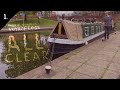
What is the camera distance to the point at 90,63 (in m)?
4.79

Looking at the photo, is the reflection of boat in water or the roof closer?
the roof

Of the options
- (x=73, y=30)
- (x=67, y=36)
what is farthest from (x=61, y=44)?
(x=73, y=30)

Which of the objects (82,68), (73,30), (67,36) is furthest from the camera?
(73,30)

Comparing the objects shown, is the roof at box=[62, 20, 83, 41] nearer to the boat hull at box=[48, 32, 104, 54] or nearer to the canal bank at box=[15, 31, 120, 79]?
the boat hull at box=[48, 32, 104, 54]

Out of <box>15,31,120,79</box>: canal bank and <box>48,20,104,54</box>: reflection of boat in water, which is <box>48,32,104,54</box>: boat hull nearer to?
<box>48,20,104,54</box>: reflection of boat in water

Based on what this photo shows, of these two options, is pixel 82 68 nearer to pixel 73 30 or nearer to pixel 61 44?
pixel 61 44

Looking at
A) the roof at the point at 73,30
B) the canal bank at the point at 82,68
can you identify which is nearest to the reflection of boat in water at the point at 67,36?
the roof at the point at 73,30

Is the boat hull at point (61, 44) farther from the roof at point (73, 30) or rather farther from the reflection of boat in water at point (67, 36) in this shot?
the roof at point (73, 30)

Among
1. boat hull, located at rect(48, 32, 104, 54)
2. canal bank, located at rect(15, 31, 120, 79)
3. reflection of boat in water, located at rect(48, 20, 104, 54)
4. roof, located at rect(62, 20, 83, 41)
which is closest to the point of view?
canal bank, located at rect(15, 31, 120, 79)

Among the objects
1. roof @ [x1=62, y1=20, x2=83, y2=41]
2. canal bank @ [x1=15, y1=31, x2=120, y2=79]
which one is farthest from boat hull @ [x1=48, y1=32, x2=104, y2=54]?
canal bank @ [x1=15, y1=31, x2=120, y2=79]

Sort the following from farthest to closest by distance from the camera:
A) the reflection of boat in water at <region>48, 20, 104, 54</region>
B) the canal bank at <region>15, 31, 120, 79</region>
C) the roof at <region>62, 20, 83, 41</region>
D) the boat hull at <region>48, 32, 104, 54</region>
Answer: the boat hull at <region>48, 32, 104, 54</region>
the reflection of boat in water at <region>48, 20, 104, 54</region>
the roof at <region>62, 20, 83, 41</region>
the canal bank at <region>15, 31, 120, 79</region>

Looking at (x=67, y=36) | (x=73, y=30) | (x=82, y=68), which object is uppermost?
(x=73, y=30)

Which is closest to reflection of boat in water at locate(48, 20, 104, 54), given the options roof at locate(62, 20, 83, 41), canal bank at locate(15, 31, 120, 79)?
roof at locate(62, 20, 83, 41)

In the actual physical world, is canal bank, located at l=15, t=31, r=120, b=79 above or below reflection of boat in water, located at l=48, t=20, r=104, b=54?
below
